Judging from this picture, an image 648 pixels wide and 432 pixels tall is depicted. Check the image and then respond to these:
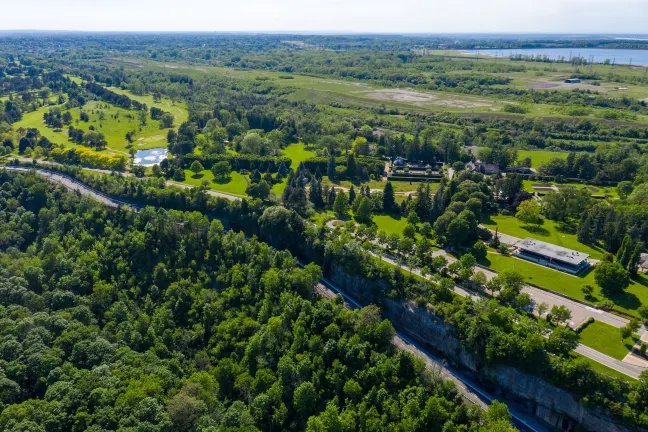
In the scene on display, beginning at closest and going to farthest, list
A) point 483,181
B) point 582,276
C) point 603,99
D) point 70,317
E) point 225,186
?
point 70,317 < point 582,276 < point 483,181 < point 225,186 < point 603,99

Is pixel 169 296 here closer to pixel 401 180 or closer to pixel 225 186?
pixel 225 186

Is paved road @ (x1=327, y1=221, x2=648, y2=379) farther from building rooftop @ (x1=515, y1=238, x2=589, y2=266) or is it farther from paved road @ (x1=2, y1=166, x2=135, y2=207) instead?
paved road @ (x1=2, y1=166, x2=135, y2=207)

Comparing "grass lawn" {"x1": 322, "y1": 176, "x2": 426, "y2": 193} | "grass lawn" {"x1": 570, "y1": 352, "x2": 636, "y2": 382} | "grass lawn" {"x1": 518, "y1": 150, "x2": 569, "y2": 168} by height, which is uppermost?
"grass lawn" {"x1": 518, "y1": 150, "x2": 569, "y2": 168}

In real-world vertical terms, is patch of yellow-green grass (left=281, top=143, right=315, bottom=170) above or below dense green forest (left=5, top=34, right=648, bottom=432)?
above

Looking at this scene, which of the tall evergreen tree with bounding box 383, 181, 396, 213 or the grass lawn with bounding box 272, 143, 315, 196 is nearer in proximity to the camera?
the tall evergreen tree with bounding box 383, 181, 396, 213

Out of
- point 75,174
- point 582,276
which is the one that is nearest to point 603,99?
point 582,276

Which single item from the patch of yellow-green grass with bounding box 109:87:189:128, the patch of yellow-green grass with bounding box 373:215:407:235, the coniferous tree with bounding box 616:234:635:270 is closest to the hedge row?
the patch of yellow-green grass with bounding box 373:215:407:235

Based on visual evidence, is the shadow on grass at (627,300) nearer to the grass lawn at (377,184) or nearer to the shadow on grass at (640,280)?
the shadow on grass at (640,280)

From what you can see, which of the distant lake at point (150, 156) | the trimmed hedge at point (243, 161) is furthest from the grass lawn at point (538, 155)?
the distant lake at point (150, 156)
